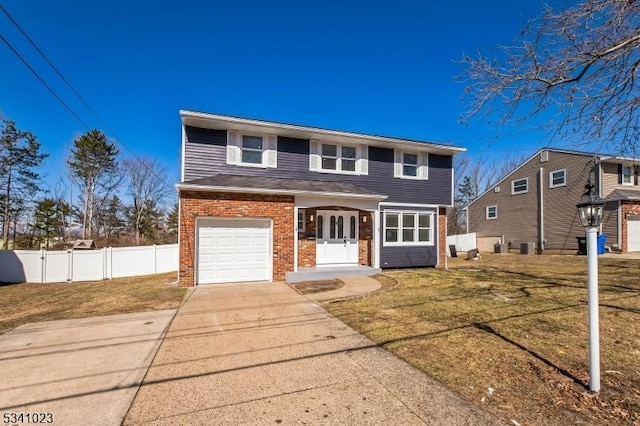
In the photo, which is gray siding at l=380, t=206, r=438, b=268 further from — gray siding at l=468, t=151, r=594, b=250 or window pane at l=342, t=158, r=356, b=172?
gray siding at l=468, t=151, r=594, b=250

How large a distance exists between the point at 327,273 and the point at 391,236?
363cm

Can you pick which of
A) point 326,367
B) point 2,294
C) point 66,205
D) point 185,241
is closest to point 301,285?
point 185,241

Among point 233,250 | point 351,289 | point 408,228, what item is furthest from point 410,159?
point 233,250

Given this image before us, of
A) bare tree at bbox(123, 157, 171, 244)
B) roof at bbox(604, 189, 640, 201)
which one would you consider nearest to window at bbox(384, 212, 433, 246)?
roof at bbox(604, 189, 640, 201)

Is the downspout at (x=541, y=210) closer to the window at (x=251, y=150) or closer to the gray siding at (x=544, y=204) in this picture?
the gray siding at (x=544, y=204)

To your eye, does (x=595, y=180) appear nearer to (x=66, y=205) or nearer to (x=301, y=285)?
(x=301, y=285)

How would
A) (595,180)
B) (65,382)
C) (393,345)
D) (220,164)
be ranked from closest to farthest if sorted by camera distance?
(65,382)
(393,345)
(220,164)
(595,180)

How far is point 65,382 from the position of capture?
3.71 metres

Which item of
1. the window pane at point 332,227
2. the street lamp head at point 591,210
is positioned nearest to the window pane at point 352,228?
the window pane at point 332,227

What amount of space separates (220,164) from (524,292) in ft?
33.3

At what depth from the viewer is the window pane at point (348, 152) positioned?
12.9m

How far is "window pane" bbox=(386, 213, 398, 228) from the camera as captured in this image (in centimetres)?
1310

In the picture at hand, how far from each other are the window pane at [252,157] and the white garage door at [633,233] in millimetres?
22384

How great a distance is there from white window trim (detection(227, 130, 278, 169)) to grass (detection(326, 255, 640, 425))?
602 cm
